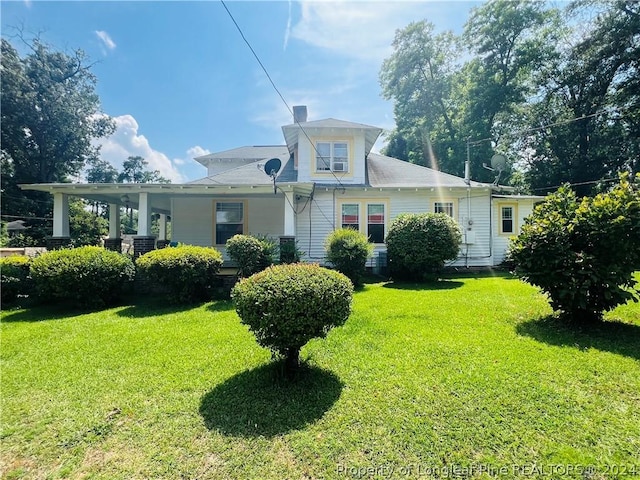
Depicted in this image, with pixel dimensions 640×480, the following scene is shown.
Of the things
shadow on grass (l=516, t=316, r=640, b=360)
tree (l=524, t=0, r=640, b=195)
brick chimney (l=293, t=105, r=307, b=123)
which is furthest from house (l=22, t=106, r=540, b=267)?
tree (l=524, t=0, r=640, b=195)

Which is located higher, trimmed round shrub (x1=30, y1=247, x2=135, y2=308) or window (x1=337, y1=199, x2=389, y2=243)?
window (x1=337, y1=199, x2=389, y2=243)

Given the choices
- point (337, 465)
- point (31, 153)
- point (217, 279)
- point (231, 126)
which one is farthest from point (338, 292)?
point (31, 153)

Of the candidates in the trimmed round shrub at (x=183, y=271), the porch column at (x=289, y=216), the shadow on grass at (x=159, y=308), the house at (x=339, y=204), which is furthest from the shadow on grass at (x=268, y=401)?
the house at (x=339, y=204)

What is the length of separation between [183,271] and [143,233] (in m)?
3.40

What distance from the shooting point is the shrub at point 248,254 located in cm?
827

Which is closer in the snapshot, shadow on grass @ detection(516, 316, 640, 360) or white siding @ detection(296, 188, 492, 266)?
shadow on grass @ detection(516, 316, 640, 360)

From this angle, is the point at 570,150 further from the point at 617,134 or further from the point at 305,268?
the point at 305,268

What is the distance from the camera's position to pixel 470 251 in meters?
12.3

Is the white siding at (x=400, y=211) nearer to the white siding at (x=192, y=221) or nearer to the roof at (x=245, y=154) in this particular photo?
the white siding at (x=192, y=221)

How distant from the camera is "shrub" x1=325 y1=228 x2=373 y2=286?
9188 millimetres

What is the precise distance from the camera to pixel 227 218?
40.9 feet

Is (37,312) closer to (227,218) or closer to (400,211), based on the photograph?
(227,218)

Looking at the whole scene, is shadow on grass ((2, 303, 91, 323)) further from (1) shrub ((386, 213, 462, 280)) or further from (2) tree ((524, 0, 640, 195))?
(2) tree ((524, 0, 640, 195))

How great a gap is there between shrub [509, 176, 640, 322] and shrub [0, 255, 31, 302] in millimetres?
12164
